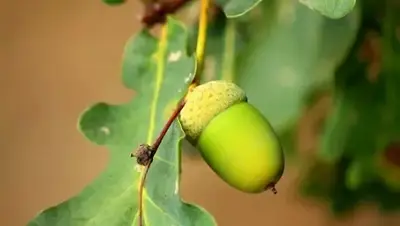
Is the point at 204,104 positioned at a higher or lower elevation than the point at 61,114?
higher

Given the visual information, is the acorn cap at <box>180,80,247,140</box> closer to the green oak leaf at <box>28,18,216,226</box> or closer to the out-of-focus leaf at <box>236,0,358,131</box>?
the green oak leaf at <box>28,18,216,226</box>

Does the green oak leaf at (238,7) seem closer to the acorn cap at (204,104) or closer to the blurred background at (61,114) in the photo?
the acorn cap at (204,104)

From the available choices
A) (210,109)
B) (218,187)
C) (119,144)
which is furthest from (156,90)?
(218,187)

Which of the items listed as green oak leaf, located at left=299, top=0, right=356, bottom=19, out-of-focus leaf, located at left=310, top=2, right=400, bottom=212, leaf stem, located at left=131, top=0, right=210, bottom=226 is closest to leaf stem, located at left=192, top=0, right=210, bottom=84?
leaf stem, located at left=131, top=0, right=210, bottom=226

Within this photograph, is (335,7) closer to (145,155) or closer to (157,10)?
(145,155)

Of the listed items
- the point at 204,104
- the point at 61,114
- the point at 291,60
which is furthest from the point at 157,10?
the point at 61,114

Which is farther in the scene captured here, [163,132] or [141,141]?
[141,141]
